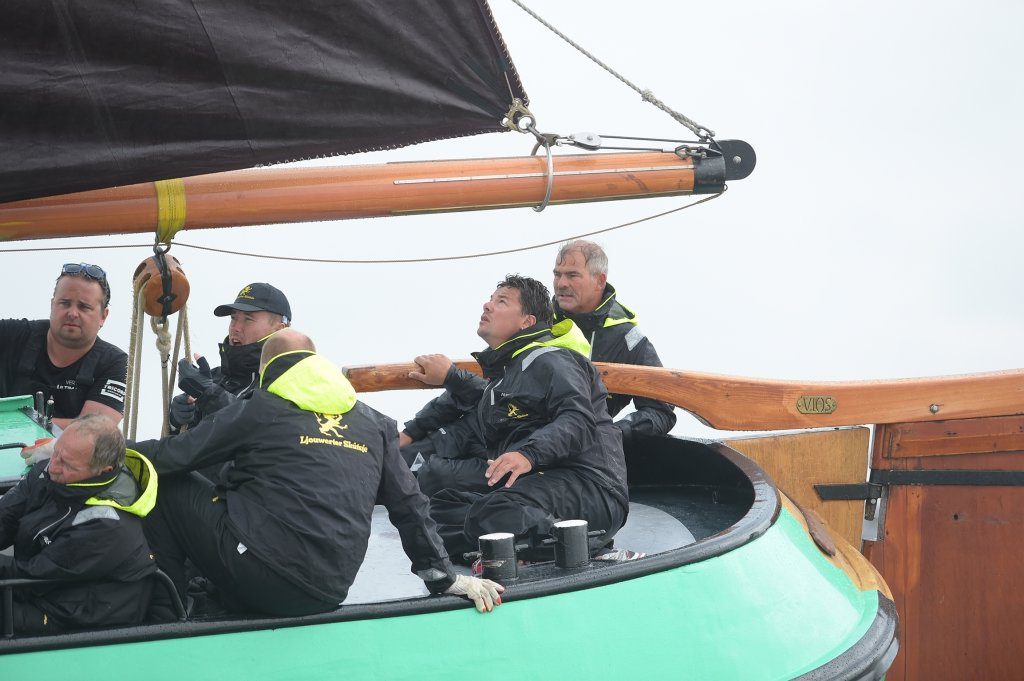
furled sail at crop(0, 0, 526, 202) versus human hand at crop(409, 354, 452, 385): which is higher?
furled sail at crop(0, 0, 526, 202)

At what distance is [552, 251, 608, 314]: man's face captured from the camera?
4.56m

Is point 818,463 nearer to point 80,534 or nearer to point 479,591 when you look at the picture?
point 479,591

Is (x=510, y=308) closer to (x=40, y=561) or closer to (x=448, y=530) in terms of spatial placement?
(x=448, y=530)

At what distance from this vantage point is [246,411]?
2697 millimetres

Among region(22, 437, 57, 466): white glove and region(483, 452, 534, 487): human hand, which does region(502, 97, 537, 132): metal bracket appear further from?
region(22, 437, 57, 466): white glove

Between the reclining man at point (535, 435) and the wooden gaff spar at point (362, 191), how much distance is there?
361 mm

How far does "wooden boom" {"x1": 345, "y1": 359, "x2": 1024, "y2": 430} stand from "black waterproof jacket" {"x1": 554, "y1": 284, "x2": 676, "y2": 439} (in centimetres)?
11

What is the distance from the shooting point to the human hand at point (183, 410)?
354 centimetres

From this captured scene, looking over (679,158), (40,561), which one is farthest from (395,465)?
(679,158)

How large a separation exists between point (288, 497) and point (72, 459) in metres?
0.46

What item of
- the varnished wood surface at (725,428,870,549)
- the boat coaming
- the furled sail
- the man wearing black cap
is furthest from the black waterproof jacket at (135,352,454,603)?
the varnished wood surface at (725,428,870,549)

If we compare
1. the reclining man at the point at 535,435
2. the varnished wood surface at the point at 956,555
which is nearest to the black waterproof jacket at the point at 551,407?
the reclining man at the point at 535,435

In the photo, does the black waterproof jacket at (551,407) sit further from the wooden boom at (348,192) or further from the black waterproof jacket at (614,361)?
the black waterproof jacket at (614,361)

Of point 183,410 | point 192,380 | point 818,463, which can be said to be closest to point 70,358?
point 183,410
